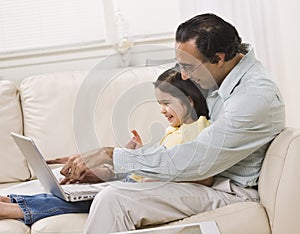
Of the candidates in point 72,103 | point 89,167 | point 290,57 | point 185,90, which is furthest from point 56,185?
point 290,57

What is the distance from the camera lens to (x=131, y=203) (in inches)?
72.6

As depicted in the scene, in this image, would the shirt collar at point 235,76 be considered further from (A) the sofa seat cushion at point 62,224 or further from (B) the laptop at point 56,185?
(A) the sofa seat cushion at point 62,224

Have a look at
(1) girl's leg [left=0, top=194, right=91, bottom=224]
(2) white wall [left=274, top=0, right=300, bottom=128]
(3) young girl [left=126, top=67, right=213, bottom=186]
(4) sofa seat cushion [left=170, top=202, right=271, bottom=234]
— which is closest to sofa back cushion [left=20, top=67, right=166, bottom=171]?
(3) young girl [left=126, top=67, right=213, bottom=186]

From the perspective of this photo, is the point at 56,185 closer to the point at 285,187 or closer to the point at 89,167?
the point at 89,167

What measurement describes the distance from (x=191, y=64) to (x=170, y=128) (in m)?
0.24

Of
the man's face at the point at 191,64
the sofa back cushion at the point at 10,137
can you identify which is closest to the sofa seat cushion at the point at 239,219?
the man's face at the point at 191,64

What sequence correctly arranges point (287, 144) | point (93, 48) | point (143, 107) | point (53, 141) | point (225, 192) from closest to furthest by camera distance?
point (287, 144) → point (225, 192) → point (143, 107) → point (53, 141) → point (93, 48)

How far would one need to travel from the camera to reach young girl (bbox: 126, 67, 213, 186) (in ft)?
6.60

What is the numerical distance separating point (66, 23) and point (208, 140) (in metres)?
1.70

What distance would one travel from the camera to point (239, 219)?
1.84 metres

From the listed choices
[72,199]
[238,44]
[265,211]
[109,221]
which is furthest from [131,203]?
[238,44]

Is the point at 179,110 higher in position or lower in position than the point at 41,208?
higher

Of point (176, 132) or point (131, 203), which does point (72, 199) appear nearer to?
point (131, 203)

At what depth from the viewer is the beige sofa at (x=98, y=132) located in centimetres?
179
